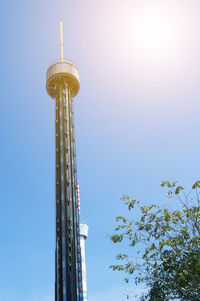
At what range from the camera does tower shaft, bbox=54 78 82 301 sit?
5375 centimetres

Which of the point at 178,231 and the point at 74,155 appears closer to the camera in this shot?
the point at 178,231

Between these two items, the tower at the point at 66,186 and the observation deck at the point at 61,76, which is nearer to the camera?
the tower at the point at 66,186

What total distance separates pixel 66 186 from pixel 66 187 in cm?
21

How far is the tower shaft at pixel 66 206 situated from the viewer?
2116 inches

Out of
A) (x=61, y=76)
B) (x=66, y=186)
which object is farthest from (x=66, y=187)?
(x=61, y=76)

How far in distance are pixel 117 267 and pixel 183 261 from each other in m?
3.93

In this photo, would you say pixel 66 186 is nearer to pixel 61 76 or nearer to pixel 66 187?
pixel 66 187

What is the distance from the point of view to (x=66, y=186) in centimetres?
6350

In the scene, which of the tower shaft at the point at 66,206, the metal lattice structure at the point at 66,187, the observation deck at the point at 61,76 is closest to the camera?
the tower shaft at the point at 66,206

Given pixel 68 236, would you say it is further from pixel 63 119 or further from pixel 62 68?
pixel 62 68

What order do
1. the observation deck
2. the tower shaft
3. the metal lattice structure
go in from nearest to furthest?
the tower shaft → the metal lattice structure → the observation deck

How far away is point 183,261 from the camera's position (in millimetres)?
16453

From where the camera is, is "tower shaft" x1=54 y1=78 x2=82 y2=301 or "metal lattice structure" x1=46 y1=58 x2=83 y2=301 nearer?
"tower shaft" x1=54 y1=78 x2=82 y2=301

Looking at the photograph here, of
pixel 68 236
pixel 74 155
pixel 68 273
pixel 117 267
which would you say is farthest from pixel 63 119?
pixel 117 267
